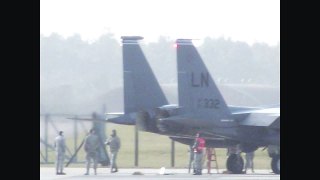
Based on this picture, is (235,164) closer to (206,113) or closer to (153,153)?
(206,113)

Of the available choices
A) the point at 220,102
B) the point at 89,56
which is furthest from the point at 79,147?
the point at 220,102

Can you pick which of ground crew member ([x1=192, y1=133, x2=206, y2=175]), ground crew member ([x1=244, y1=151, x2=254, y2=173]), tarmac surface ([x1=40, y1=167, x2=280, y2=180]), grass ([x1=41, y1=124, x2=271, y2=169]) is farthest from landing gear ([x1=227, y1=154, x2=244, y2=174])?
grass ([x1=41, y1=124, x2=271, y2=169])

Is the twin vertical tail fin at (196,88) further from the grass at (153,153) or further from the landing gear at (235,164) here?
the grass at (153,153)

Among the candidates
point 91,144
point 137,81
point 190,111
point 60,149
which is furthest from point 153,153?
point 60,149

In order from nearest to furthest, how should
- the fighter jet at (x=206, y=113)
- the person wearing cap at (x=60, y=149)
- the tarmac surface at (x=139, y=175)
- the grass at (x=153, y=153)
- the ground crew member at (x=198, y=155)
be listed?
the tarmac surface at (x=139, y=175), the person wearing cap at (x=60, y=149), the ground crew member at (x=198, y=155), the fighter jet at (x=206, y=113), the grass at (x=153, y=153)

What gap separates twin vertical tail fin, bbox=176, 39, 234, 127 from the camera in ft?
87.9

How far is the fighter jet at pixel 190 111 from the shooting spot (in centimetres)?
2680

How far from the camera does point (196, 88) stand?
26938mm

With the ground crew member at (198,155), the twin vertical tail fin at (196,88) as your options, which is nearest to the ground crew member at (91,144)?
the ground crew member at (198,155)

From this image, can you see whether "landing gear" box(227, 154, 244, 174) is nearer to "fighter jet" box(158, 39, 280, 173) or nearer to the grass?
"fighter jet" box(158, 39, 280, 173)

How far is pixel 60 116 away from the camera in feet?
80.3

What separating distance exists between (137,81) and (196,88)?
1.98 m
